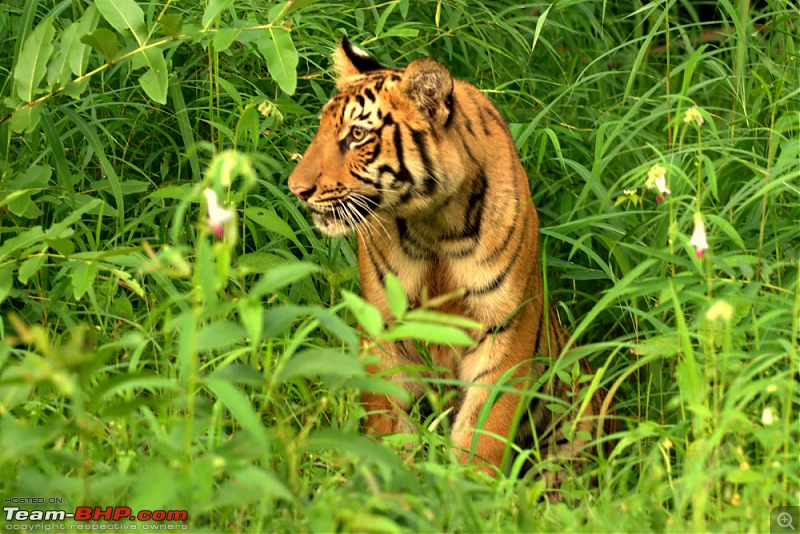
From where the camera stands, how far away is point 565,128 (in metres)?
4.55

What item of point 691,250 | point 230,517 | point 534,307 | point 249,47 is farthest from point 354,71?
point 230,517

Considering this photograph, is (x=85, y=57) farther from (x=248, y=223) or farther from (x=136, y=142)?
(x=136, y=142)

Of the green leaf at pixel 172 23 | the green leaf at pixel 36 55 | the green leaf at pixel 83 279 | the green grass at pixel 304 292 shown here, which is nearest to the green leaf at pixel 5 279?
the green grass at pixel 304 292

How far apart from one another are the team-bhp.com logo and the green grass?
0.04 m

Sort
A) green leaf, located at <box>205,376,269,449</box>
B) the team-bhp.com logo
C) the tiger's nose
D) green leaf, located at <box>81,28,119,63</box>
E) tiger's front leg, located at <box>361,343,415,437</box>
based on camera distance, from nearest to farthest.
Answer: green leaf, located at <box>205,376,269,449</box>
the team-bhp.com logo
green leaf, located at <box>81,28,119,63</box>
the tiger's nose
tiger's front leg, located at <box>361,343,415,437</box>

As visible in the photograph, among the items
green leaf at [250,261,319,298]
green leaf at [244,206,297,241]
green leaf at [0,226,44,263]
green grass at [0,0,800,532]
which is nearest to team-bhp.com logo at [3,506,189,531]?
green grass at [0,0,800,532]

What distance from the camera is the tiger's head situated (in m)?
3.39

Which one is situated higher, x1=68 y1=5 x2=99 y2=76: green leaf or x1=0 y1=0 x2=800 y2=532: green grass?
x1=68 y1=5 x2=99 y2=76: green leaf

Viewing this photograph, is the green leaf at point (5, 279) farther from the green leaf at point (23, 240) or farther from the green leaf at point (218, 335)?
the green leaf at point (218, 335)

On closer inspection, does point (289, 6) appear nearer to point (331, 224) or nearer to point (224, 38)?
point (224, 38)

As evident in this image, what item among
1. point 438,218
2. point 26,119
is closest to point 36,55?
point 26,119

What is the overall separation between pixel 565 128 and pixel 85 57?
6.68ft

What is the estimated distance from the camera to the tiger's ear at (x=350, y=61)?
3.68 meters

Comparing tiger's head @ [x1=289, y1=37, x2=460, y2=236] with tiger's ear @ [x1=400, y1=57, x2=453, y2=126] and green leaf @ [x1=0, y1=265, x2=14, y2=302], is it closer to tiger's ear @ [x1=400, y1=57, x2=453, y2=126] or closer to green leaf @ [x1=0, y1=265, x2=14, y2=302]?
tiger's ear @ [x1=400, y1=57, x2=453, y2=126]
